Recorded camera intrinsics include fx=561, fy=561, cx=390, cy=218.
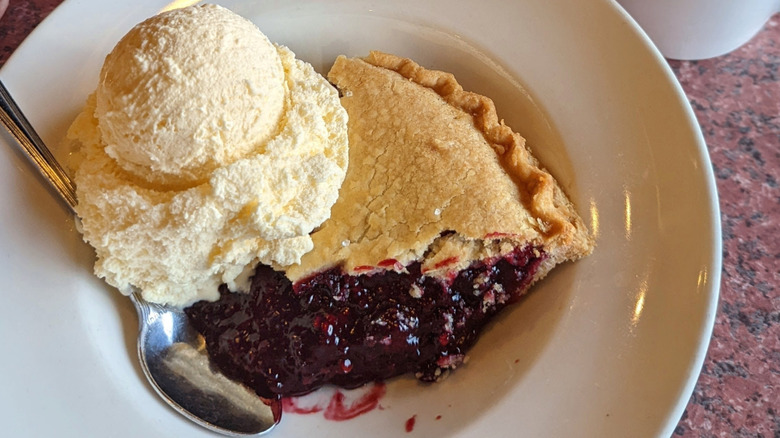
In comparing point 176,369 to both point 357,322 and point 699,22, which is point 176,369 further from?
point 699,22

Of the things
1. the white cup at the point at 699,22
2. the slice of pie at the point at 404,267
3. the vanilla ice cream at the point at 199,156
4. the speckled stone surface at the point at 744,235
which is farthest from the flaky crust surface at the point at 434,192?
the white cup at the point at 699,22

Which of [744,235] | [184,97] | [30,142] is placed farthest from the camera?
[744,235]

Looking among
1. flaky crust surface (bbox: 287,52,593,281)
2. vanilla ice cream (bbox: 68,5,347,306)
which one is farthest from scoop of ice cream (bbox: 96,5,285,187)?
flaky crust surface (bbox: 287,52,593,281)

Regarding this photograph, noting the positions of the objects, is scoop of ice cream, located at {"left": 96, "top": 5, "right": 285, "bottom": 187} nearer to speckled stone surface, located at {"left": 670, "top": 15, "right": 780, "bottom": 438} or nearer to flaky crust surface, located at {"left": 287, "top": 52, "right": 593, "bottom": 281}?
flaky crust surface, located at {"left": 287, "top": 52, "right": 593, "bottom": 281}

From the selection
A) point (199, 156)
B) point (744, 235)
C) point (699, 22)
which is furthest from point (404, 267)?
point (699, 22)

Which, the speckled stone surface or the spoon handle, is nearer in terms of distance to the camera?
the spoon handle

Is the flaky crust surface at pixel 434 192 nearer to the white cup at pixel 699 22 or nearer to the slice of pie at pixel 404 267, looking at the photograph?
the slice of pie at pixel 404 267
